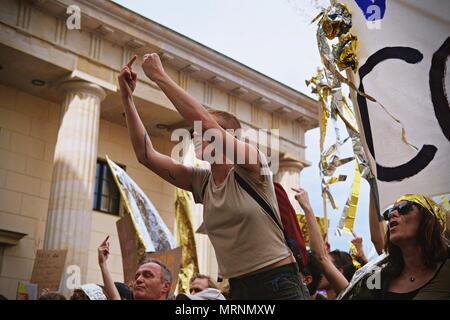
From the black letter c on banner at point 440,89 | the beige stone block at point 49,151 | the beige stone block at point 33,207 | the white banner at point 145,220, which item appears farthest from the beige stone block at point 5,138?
the black letter c on banner at point 440,89

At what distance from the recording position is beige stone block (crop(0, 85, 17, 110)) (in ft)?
57.0

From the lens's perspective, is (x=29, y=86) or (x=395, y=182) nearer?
(x=395, y=182)

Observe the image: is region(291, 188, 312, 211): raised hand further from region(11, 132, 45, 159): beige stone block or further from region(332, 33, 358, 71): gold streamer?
region(11, 132, 45, 159): beige stone block

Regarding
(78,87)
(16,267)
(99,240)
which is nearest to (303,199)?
(78,87)

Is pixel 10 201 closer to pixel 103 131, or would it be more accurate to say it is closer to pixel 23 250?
pixel 23 250

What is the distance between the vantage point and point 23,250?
16.9m

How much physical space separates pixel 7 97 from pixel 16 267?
15.4 feet

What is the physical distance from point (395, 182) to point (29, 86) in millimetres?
15630

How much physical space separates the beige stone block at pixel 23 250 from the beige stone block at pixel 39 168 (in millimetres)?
1889

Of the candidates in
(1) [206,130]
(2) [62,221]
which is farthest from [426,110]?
(2) [62,221]

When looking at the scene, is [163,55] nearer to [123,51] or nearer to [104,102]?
[123,51]

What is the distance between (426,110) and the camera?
3727 mm

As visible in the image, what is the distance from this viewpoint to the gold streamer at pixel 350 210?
3.67 meters

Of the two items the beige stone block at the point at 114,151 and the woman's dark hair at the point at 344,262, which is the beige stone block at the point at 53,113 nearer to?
the beige stone block at the point at 114,151
